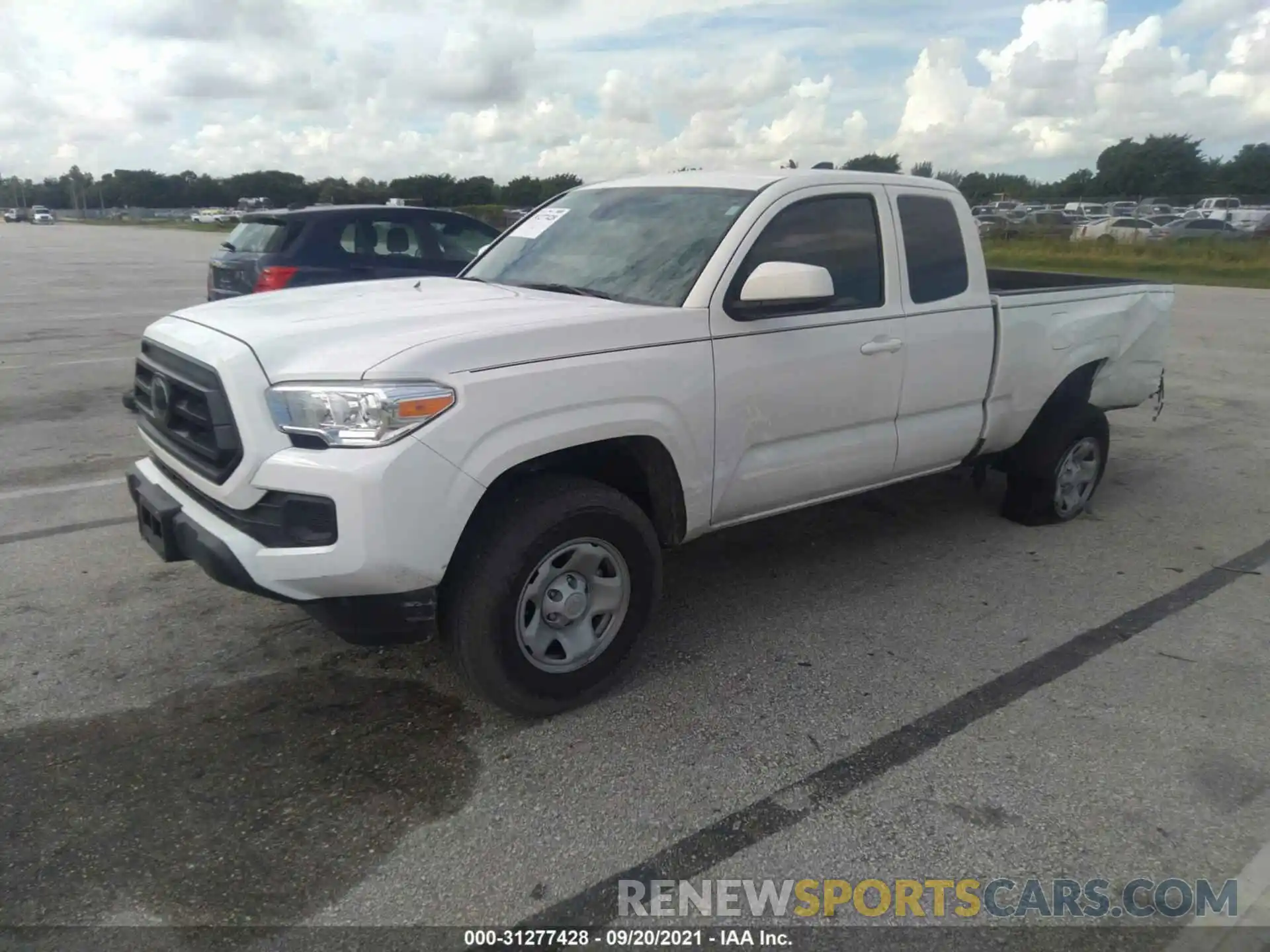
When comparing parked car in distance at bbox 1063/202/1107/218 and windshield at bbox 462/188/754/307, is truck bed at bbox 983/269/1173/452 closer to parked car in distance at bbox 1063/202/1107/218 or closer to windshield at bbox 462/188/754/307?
windshield at bbox 462/188/754/307

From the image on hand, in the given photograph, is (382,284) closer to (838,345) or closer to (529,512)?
(529,512)

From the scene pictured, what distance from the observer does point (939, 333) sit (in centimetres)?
464

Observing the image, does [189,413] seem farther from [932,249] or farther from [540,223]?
[932,249]

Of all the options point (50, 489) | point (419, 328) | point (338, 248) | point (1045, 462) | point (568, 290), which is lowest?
point (50, 489)

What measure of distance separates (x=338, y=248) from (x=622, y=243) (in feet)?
17.8

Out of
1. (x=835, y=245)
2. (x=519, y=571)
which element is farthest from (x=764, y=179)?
(x=519, y=571)

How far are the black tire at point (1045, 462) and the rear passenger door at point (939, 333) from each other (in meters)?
0.67

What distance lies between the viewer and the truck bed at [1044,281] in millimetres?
5992

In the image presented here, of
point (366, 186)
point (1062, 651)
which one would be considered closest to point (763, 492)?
point (1062, 651)

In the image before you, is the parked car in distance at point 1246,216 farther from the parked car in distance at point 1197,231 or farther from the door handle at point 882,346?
the door handle at point 882,346

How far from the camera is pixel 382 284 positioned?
171 inches

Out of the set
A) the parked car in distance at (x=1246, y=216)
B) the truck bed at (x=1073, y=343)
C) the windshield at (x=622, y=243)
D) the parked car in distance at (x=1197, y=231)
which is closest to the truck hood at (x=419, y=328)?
the windshield at (x=622, y=243)

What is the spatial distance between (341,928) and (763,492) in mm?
2302

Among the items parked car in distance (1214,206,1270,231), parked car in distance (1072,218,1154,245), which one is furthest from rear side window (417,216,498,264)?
parked car in distance (1214,206,1270,231)
